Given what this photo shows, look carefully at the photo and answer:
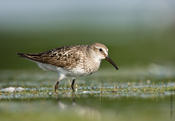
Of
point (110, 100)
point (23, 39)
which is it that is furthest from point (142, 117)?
point (23, 39)

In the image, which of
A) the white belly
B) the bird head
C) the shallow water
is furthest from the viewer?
the bird head

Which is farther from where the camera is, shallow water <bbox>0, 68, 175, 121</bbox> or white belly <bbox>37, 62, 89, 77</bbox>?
white belly <bbox>37, 62, 89, 77</bbox>

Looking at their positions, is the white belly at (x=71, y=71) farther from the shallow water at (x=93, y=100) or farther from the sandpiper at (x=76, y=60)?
the shallow water at (x=93, y=100)

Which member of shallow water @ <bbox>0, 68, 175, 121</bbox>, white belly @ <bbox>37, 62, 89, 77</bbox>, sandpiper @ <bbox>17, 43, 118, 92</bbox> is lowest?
shallow water @ <bbox>0, 68, 175, 121</bbox>

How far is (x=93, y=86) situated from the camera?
60.7 ft

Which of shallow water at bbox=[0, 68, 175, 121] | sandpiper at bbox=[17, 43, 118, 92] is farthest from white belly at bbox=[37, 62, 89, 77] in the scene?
shallow water at bbox=[0, 68, 175, 121]

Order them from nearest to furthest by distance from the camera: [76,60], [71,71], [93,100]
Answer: [93,100]
[71,71]
[76,60]

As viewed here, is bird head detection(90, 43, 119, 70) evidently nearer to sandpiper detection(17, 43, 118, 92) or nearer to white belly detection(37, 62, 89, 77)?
sandpiper detection(17, 43, 118, 92)

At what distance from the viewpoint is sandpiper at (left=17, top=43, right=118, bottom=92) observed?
1717 cm

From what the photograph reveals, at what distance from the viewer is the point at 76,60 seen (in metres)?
17.3

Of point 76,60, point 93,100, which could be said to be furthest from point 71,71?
point 93,100

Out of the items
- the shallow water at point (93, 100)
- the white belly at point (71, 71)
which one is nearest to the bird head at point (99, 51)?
the white belly at point (71, 71)

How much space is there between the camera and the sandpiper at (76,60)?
56.3ft

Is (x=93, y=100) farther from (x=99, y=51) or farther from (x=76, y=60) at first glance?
(x=99, y=51)
